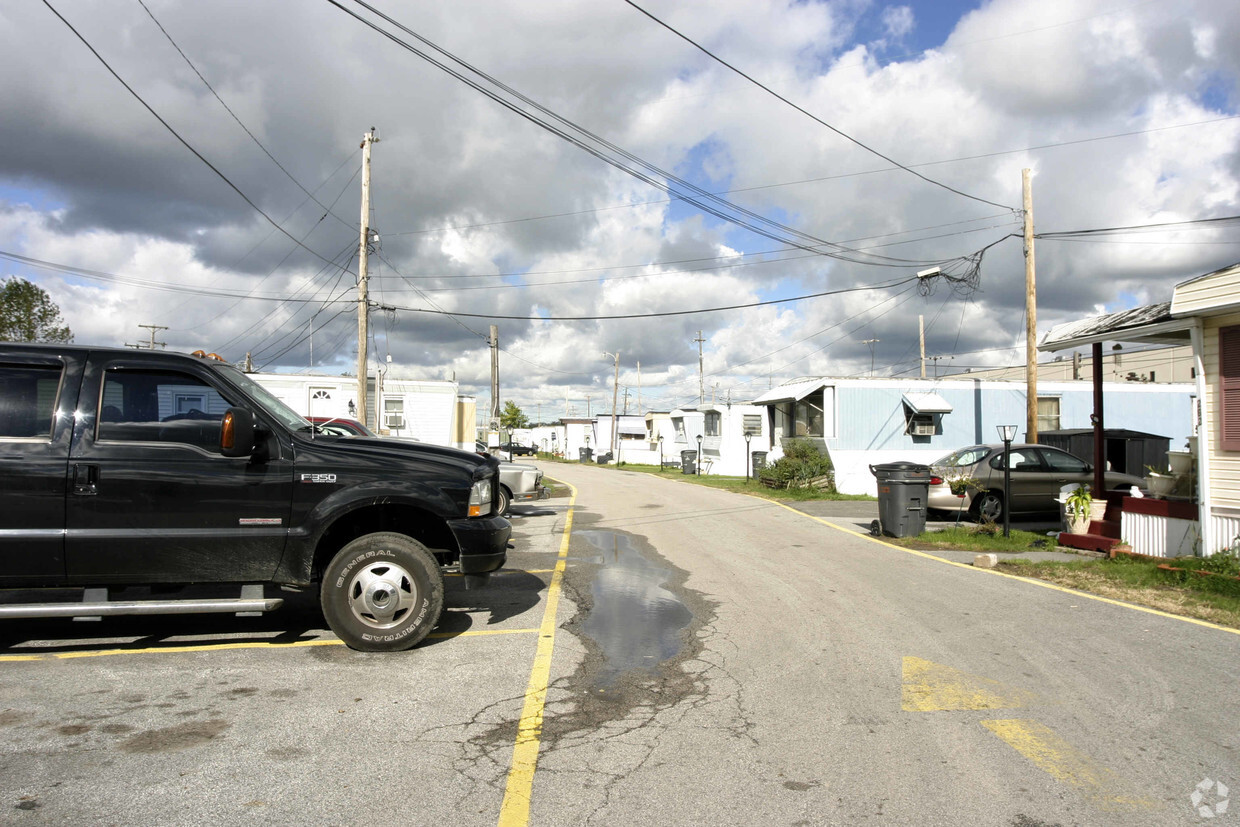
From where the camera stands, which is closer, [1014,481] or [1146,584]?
[1146,584]

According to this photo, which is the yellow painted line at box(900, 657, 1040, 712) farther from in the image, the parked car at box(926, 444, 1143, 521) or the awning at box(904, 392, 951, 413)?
the awning at box(904, 392, 951, 413)

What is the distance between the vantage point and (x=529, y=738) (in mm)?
4227

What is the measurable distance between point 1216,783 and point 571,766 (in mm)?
3084

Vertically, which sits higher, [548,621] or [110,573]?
[110,573]

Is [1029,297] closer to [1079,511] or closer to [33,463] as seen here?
[1079,511]

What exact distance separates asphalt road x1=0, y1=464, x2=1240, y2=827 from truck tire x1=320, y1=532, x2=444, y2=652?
0.20 metres

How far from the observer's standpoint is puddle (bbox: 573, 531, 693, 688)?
18.9ft

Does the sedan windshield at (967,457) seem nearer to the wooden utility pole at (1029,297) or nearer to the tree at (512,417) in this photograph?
the wooden utility pole at (1029,297)

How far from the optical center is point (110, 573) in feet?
17.5

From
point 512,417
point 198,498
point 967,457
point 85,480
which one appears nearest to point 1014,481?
point 967,457

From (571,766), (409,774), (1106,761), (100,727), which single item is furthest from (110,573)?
(1106,761)

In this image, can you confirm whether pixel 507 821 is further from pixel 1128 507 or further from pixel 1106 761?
pixel 1128 507

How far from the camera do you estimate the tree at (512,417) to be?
9914 centimetres

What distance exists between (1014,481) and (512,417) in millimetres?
89087
